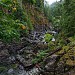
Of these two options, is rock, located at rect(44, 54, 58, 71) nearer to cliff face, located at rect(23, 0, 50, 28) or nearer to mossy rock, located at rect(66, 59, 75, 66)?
mossy rock, located at rect(66, 59, 75, 66)

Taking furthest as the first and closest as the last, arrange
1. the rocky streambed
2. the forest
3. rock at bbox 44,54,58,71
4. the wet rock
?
the wet rock < rock at bbox 44,54,58,71 < the rocky streambed < the forest

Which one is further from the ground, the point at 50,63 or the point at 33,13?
the point at 33,13

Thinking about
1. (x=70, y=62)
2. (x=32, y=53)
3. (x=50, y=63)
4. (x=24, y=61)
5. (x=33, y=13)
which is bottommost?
(x=24, y=61)

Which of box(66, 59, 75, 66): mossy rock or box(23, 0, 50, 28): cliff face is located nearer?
box(66, 59, 75, 66): mossy rock

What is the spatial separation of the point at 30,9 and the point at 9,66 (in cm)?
2571

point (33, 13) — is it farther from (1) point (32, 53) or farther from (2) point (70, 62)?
(2) point (70, 62)

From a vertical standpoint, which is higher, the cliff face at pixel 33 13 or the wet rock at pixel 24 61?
the cliff face at pixel 33 13

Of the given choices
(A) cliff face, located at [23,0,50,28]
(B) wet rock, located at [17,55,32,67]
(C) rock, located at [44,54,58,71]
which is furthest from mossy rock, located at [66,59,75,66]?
(A) cliff face, located at [23,0,50,28]

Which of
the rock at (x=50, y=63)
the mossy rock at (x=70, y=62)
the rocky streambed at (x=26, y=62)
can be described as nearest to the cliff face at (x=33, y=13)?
the rocky streambed at (x=26, y=62)

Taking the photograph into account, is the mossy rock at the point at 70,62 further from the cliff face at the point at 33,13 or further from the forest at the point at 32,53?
the cliff face at the point at 33,13

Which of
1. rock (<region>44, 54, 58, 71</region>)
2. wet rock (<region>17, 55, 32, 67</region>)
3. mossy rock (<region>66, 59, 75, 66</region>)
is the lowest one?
wet rock (<region>17, 55, 32, 67</region>)

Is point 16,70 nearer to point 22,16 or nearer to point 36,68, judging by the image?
point 36,68

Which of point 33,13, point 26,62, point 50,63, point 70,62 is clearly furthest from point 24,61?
point 33,13

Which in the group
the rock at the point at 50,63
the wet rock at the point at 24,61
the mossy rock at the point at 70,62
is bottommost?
the wet rock at the point at 24,61
